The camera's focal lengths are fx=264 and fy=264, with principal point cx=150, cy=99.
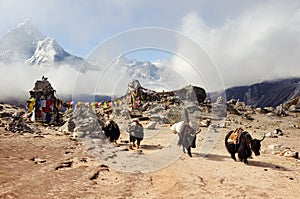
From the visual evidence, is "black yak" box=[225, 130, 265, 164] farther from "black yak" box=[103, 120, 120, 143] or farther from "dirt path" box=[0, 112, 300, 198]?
"black yak" box=[103, 120, 120, 143]

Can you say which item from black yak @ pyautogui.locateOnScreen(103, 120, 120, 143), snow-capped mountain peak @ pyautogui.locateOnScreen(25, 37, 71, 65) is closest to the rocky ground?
black yak @ pyautogui.locateOnScreen(103, 120, 120, 143)

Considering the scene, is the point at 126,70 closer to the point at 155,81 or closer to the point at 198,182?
the point at 155,81

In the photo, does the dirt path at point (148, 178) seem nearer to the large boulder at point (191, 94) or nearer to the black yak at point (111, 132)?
the black yak at point (111, 132)

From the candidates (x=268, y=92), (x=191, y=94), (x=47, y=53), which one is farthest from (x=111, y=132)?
(x=47, y=53)

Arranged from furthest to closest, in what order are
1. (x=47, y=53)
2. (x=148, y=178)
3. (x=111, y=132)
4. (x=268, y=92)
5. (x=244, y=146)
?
(x=47, y=53)
(x=268, y=92)
(x=111, y=132)
(x=244, y=146)
(x=148, y=178)

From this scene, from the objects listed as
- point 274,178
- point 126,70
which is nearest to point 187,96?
point 126,70

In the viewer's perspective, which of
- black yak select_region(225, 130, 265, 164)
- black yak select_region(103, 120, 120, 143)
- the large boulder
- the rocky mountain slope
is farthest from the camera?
the rocky mountain slope

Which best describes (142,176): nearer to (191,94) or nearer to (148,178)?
A: (148,178)

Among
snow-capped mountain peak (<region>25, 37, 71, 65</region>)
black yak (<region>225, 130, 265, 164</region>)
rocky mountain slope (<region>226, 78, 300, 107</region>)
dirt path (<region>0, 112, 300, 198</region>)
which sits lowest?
dirt path (<region>0, 112, 300, 198</region>)

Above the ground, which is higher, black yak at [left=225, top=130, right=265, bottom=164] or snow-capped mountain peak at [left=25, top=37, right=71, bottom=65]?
snow-capped mountain peak at [left=25, top=37, right=71, bottom=65]

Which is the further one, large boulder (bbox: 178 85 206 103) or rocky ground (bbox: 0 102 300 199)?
large boulder (bbox: 178 85 206 103)

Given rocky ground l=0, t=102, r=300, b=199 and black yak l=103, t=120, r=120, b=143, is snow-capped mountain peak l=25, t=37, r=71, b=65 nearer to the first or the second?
black yak l=103, t=120, r=120, b=143

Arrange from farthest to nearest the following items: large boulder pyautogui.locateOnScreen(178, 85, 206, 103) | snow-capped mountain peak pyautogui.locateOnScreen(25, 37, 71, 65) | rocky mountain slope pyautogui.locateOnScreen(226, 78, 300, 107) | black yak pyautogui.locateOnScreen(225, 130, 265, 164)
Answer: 1. snow-capped mountain peak pyautogui.locateOnScreen(25, 37, 71, 65)
2. rocky mountain slope pyautogui.locateOnScreen(226, 78, 300, 107)
3. large boulder pyautogui.locateOnScreen(178, 85, 206, 103)
4. black yak pyautogui.locateOnScreen(225, 130, 265, 164)

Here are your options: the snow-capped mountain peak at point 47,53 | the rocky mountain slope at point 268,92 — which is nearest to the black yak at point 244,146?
the rocky mountain slope at point 268,92
